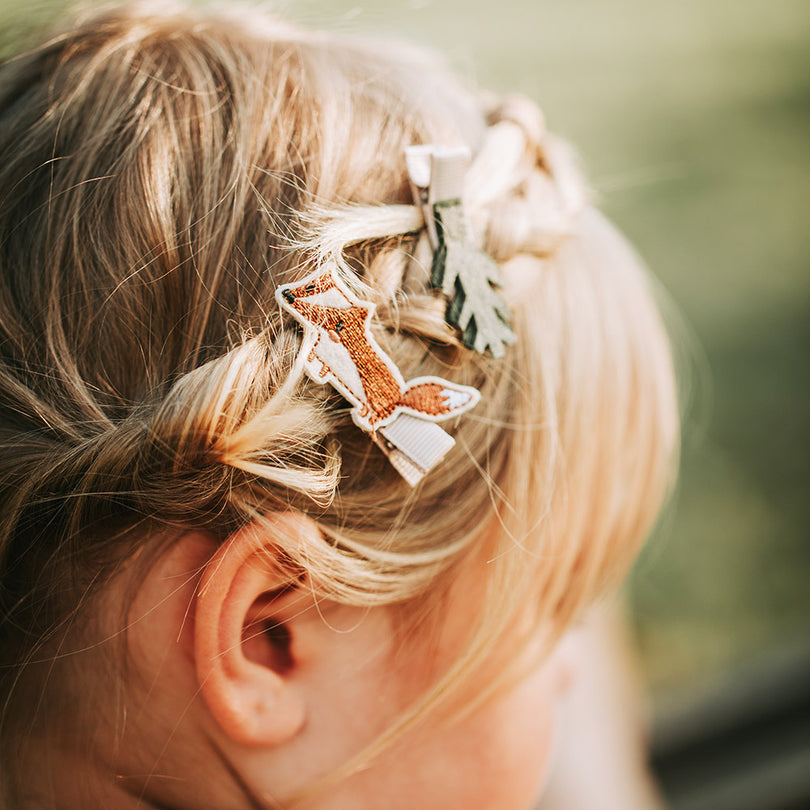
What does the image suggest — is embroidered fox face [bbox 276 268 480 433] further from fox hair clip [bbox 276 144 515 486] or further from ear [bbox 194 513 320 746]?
ear [bbox 194 513 320 746]

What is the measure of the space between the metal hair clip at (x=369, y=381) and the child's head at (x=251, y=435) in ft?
0.07

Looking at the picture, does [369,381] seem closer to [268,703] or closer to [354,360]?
[354,360]

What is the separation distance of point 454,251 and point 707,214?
319 centimetres

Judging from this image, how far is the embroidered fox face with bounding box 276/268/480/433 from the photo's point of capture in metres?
0.71

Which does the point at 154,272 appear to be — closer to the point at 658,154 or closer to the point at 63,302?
the point at 63,302

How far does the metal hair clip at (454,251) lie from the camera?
0.76 m

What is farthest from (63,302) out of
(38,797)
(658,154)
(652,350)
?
(658,154)

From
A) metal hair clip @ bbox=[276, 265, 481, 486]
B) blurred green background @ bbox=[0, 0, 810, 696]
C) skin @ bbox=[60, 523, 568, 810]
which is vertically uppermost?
metal hair clip @ bbox=[276, 265, 481, 486]

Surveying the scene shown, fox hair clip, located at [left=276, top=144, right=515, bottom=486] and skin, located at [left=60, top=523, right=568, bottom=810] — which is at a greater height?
fox hair clip, located at [left=276, top=144, right=515, bottom=486]

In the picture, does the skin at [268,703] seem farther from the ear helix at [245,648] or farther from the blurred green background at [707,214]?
the blurred green background at [707,214]

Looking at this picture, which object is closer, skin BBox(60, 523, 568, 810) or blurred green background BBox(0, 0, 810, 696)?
skin BBox(60, 523, 568, 810)

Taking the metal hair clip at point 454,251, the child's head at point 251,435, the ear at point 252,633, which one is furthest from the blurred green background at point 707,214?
the ear at point 252,633

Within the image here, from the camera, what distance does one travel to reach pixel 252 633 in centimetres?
82

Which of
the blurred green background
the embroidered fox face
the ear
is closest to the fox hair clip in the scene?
the embroidered fox face
